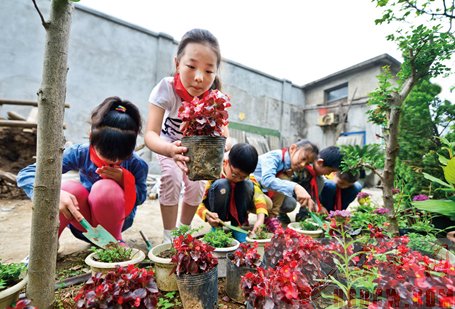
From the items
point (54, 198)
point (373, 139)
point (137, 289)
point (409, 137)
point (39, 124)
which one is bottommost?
point (137, 289)

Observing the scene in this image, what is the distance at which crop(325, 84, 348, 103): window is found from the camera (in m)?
11.6

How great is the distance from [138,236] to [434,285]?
7.52ft

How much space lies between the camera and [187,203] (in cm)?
209

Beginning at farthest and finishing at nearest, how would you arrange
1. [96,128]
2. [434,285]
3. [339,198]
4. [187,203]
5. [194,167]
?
[339,198]
[187,203]
[96,128]
[194,167]
[434,285]

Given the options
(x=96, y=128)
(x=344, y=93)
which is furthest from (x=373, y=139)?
(x=96, y=128)

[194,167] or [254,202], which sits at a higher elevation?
[194,167]

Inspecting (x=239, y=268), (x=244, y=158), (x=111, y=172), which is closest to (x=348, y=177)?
(x=244, y=158)

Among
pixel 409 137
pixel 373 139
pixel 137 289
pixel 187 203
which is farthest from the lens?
pixel 373 139

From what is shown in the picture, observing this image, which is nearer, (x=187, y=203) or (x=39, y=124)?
(x=39, y=124)

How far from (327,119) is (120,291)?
37.9ft

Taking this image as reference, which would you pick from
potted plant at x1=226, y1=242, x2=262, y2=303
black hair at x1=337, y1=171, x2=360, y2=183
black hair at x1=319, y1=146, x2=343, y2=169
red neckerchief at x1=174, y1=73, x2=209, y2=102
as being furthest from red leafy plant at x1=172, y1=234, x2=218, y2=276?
black hair at x1=337, y1=171, x2=360, y2=183

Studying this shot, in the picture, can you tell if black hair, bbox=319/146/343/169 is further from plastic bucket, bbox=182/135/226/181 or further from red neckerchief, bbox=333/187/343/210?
plastic bucket, bbox=182/135/226/181

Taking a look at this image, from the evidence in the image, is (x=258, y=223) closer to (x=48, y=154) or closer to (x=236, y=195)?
(x=236, y=195)

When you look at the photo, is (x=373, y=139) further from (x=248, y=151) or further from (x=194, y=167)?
(x=194, y=167)
